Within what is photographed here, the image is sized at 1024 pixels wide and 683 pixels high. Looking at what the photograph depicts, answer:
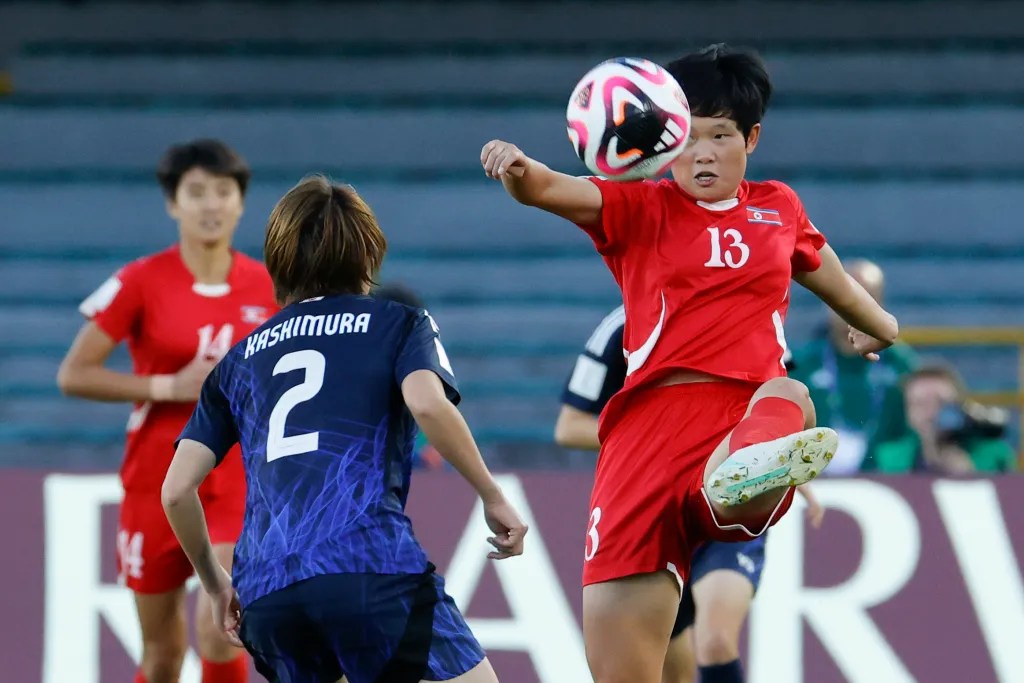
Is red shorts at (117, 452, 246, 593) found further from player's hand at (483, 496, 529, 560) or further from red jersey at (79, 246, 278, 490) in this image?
player's hand at (483, 496, 529, 560)

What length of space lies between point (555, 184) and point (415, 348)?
533mm

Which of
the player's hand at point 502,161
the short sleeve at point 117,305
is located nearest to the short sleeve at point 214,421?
the player's hand at point 502,161

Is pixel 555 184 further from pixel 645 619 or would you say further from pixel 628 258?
pixel 645 619

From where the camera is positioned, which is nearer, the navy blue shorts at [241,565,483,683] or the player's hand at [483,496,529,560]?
the navy blue shorts at [241,565,483,683]

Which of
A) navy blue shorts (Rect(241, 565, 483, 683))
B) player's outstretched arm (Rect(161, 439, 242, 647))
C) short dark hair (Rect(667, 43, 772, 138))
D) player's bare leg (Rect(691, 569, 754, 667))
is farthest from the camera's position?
player's bare leg (Rect(691, 569, 754, 667))

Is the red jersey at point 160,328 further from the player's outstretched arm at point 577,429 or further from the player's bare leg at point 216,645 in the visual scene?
the player's outstretched arm at point 577,429

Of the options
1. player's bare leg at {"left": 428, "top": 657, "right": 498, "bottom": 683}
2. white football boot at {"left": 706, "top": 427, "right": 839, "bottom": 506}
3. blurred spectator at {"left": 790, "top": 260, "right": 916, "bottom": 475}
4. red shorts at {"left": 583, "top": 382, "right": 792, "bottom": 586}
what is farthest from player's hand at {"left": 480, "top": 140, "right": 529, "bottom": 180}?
blurred spectator at {"left": 790, "top": 260, "right": 916, "bottom": 475}

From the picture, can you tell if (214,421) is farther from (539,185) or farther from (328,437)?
(539,185)

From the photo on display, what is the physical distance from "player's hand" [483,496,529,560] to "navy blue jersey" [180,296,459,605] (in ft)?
0.52

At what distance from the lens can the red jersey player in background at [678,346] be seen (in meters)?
3.76

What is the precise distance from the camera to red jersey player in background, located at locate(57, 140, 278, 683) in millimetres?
5137

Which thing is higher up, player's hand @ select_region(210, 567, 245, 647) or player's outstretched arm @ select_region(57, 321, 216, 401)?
player's outstretched arm @ select_region(57, 321, 216, 401)

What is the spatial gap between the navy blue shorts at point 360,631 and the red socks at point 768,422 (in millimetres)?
714

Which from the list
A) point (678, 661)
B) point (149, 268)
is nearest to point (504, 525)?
point (678, 661)
